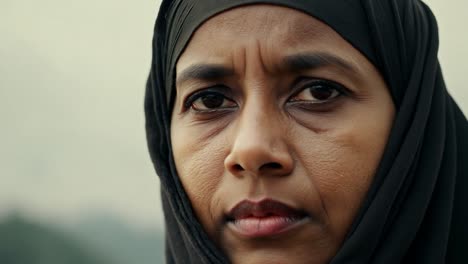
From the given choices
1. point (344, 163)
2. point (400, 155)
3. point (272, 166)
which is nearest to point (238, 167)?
point (272, 166)

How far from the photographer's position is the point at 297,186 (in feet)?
6.10

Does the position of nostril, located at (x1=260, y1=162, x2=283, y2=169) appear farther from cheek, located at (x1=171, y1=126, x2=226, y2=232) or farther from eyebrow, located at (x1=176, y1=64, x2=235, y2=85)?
eyebrow, located at (x1=176, y1=64, x2=235, y2=85)

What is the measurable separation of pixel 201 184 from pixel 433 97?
2.60ft

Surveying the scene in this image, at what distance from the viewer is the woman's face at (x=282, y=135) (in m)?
1.88

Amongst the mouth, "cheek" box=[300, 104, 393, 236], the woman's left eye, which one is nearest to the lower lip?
the mouth

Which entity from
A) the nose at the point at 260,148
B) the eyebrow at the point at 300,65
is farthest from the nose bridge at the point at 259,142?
the eyebrow at the point at 300,65

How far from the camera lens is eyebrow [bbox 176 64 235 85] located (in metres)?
2.02

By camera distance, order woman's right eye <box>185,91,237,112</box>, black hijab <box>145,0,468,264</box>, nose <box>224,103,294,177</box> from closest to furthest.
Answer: nose <box>224,103,294,177</box> < black hijab <box>145,0,468,264</box> < woman's right eye <box>185,91,237,112</box>

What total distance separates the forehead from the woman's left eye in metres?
0.10

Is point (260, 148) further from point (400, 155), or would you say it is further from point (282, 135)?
point (400, 155)

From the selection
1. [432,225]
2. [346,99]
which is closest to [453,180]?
[432,225]

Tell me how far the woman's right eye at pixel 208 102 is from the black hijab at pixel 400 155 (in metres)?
0.14

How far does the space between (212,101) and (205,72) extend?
109 mm

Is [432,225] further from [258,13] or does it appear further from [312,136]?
[258,13]
